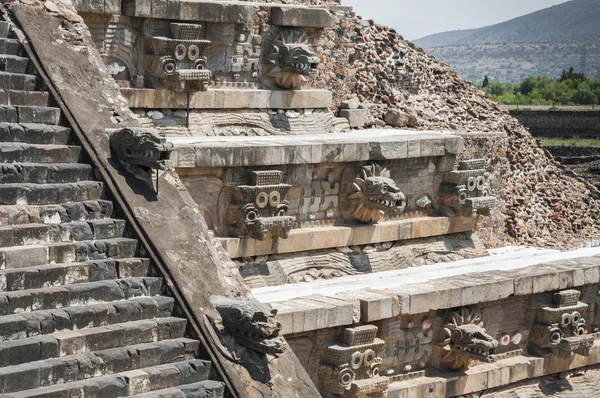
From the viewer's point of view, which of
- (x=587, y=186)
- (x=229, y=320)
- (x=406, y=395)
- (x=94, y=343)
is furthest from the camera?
(x=587, y=186)

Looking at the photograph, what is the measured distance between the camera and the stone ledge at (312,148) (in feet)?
43.9

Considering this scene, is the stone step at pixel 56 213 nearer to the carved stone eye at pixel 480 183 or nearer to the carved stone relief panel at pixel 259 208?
the carved stone relief panel at pixel 259 208

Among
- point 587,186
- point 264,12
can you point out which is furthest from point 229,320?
point 587,186

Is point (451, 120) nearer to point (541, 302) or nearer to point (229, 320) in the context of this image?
point (541, 302)

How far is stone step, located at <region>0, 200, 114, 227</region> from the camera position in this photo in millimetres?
9873

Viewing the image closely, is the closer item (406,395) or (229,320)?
(229,320)

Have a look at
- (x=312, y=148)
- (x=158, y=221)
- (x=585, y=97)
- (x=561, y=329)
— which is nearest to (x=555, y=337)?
(x=561, y=329)

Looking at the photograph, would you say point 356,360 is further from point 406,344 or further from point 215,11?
point 215,11

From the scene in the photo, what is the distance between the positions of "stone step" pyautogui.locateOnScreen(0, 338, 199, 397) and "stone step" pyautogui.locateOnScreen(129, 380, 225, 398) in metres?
0.26

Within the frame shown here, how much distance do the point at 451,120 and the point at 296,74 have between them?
13.3ft

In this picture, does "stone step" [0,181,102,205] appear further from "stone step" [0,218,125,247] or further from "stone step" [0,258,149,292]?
"stone step" [0,258,149,292]

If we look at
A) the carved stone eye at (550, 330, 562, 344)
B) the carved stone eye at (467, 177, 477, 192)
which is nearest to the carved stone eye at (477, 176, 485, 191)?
the carved stone eye at (467, 177, 477, 192)

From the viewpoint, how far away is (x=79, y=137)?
10789 millimetres

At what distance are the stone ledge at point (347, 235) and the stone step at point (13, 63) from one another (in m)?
3.26
